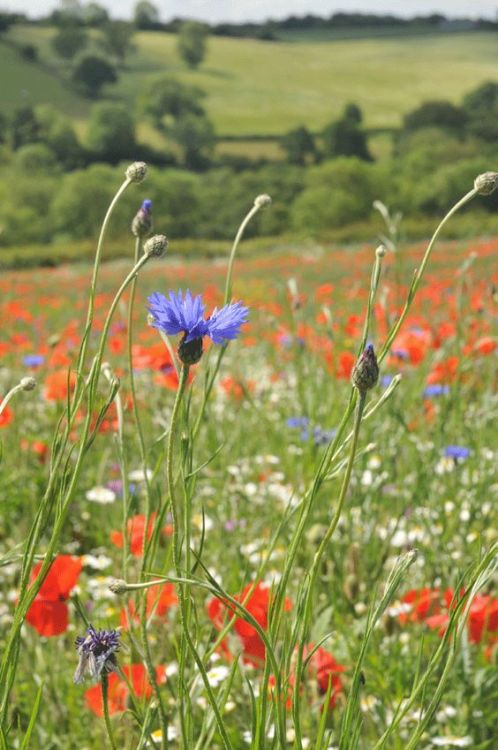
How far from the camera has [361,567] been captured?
4.18ft

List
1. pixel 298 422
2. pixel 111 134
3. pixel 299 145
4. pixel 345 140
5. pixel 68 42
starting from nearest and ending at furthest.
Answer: pixel 298 422 < pixel 299 145 < pixel 345 140 < pixel 111 134 < pixel 68 42

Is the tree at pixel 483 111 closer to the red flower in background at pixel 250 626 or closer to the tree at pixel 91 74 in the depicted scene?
the tree at pixel 91 74

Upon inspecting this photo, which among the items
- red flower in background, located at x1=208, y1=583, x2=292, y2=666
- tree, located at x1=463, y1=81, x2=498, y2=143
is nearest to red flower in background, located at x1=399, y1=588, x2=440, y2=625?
red flower in background, located at x1=208, y1=583, x2=292, y2=666

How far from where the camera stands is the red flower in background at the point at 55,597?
0.81 m

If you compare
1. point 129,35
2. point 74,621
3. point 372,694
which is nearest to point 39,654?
point 74,621

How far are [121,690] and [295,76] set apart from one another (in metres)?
60.9

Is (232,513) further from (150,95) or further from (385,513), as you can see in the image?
(150,95)

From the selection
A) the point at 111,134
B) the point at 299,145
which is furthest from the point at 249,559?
the point at 111,134

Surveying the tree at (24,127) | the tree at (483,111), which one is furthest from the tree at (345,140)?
the tree at (24,127)

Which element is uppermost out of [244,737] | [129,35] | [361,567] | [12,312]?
[129,35]

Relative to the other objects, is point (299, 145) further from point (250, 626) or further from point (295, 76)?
point (250, 626)

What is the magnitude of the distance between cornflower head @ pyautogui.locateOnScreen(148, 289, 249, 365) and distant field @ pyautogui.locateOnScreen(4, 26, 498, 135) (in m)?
51.3

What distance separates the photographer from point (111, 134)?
46438mm

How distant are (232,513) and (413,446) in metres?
0.37
